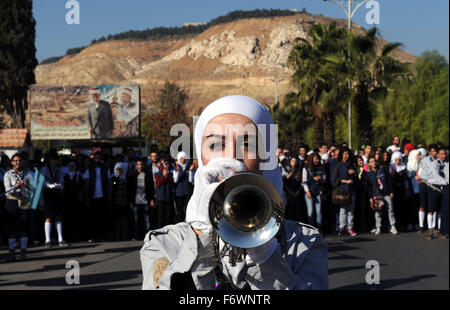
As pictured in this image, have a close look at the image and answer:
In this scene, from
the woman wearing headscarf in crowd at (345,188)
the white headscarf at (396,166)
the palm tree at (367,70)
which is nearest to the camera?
the woman wearing headscarf in crowd at (345,188)

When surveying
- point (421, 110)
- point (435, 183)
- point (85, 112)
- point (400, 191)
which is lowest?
point (400, 191)

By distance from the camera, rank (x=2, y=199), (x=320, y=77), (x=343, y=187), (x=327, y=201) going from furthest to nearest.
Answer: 1. (x=320, y=77)
2. (x=327, y=201)
3. (x=343, y=187)
4. (x=2, y=199)

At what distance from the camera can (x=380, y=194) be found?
1353 centimetres

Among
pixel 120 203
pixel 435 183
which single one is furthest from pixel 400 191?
pixel 120 203

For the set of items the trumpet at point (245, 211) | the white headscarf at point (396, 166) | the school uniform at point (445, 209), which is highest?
the trumpet at point (245, 211)

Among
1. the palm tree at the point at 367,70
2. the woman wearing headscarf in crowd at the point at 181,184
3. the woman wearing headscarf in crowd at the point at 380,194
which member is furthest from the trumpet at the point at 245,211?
the palm tree at the point at 367,70

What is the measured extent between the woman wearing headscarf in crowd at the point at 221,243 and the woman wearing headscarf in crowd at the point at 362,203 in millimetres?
11763

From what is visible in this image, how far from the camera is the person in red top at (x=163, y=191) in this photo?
43.4 feet

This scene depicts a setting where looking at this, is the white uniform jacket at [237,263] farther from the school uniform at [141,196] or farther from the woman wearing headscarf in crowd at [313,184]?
the school uniform at [141,196]

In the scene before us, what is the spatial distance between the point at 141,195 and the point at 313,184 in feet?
11.8

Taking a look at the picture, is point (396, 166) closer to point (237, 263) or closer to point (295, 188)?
point (295, 188)
